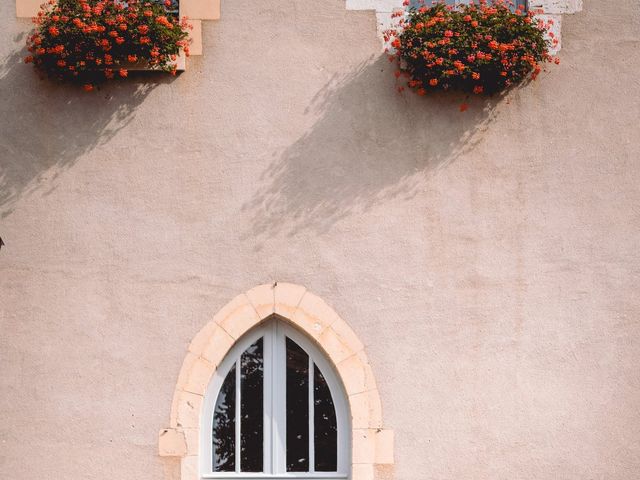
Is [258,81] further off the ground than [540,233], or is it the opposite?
[258,81]

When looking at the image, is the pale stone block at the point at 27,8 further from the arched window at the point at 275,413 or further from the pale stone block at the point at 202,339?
the arched window at the point at 275,413

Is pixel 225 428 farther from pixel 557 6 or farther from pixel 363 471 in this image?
pixel 557 6

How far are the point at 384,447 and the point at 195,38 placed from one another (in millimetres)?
2978

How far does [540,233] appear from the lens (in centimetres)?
650

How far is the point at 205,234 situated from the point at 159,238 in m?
0.30

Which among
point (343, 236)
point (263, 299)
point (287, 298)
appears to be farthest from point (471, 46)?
point (263, 299)

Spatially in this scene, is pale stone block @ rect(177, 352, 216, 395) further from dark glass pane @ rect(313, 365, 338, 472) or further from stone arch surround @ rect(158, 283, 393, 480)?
dark glass pane @ rect(313, 365, 338, 472)

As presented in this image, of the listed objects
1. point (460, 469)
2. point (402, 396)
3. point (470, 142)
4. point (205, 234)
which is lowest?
point (460, 469)

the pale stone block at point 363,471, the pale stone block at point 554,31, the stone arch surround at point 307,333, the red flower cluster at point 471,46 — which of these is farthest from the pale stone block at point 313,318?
the pale stone block at point 554,31

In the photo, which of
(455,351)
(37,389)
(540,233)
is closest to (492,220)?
(540,233)

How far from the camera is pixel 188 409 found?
20.6ft

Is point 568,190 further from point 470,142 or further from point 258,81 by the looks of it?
point 258,81

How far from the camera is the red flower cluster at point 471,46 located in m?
6.44

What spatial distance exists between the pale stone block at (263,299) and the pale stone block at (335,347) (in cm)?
38
